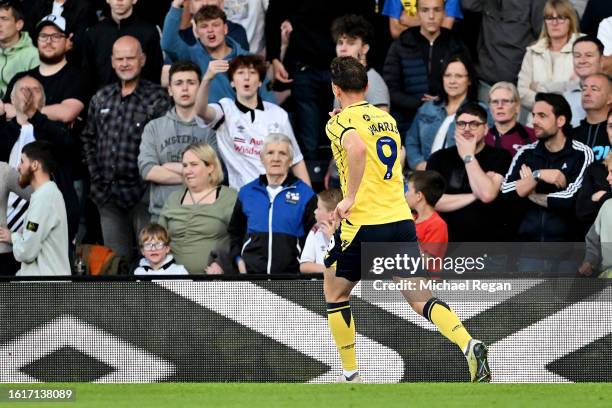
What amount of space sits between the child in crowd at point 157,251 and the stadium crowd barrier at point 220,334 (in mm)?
1089

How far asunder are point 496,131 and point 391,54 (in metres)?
1.47

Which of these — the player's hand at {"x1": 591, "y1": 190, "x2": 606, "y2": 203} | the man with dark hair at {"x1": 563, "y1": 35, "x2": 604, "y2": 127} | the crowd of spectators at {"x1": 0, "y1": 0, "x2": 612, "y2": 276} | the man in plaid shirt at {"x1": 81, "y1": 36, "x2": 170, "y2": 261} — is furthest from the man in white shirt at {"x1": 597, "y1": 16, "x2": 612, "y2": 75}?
the man in plaid shirt at {"x1": 81, "y1": 36, "x2": 170, "y2": 261}

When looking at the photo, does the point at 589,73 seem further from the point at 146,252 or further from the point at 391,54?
the point at 146,252

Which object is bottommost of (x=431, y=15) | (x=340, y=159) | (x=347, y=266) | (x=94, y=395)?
(x=94, y=395)

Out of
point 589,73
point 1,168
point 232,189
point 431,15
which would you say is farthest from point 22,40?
point 589,73

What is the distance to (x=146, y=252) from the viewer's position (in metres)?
10.9

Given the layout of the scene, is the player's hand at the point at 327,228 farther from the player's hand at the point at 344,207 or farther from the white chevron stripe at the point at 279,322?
the player's hand at the point at 344,207

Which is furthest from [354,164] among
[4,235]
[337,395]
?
[4,235]

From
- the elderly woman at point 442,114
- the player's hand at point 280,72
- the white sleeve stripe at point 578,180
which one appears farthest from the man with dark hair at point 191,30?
the white sleeve stripe at point 578,180

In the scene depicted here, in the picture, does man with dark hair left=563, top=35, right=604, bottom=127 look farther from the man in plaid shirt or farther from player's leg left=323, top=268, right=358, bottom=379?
player's leg left=323, top=268, right=358, bottom=379

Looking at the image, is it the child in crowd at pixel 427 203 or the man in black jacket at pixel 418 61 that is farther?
the man in black jacket at pixel 418 61

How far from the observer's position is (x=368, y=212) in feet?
27.9

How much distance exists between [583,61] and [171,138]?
376cm

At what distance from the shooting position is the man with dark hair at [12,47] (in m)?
12.9
